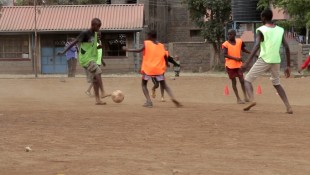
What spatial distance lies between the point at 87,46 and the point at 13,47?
24863 mm

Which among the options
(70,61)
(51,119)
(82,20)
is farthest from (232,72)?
(82,20)

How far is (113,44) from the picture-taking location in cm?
3522

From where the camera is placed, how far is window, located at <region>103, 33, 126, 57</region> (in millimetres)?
34969

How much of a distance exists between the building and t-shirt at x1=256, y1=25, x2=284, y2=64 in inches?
975

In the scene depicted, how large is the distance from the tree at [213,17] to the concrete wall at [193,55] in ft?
1.91

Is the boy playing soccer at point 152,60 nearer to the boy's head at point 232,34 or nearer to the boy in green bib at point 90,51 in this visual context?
the boy in green bib at point 90,51

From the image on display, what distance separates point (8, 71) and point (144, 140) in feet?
97.4

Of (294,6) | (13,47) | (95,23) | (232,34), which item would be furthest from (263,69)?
(13,47)

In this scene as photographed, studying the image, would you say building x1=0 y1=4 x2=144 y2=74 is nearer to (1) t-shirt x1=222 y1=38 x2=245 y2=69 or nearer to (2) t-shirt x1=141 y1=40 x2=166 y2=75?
(1) t-shirt x1=222 y1=38 x2=245 y2=69

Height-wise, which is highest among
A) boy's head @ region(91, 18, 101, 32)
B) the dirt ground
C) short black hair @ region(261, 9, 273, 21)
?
short black hair @ region(261, 9, 273, 21)

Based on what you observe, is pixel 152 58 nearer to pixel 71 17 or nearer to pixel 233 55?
pixel 233 55

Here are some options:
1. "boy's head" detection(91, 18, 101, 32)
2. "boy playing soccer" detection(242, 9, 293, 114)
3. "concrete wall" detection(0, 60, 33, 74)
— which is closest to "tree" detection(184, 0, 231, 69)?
"concrete wall" detection(0, 60, 33, 74)

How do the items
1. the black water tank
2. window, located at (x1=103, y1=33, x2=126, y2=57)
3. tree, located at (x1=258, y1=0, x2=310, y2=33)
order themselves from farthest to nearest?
window, located at (x1=103, y1=33, x2=126, y2=57) → the black water tank → tree, located at (x1=258, y1=0, x2=310, y2=33)

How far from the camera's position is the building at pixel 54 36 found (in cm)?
3453
